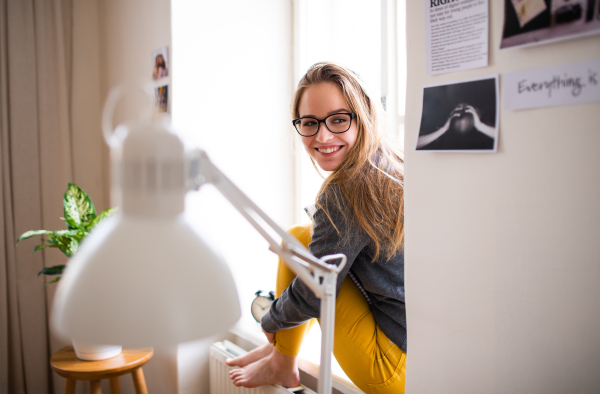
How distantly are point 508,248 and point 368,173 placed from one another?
0.45 metres

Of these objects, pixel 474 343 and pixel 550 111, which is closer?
pixel 550 111

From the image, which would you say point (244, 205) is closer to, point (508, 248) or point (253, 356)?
point (508, 248)

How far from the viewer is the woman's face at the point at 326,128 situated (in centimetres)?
119

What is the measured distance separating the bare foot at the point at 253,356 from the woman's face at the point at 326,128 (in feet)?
2.18

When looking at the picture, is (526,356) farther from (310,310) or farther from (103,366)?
(103,366)

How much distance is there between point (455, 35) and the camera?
0.72 m

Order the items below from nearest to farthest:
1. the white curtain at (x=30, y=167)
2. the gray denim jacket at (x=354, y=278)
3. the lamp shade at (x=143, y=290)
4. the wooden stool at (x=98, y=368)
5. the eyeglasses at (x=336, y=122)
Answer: the lamp shade at (x=143, y=290) < the gray denim jacket at (x=354, y=278) < the eyeglasses at (x=336, y=122) < the wooden stool at (x=98, y=368) < the white curtain at (x=30, y=167)

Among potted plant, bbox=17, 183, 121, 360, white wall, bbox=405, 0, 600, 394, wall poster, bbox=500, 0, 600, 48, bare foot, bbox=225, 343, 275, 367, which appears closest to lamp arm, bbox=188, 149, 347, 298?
white wall, bbox=405, 0, 600, 394

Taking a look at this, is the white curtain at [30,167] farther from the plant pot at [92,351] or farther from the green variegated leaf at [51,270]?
the plant pot at [92,351]

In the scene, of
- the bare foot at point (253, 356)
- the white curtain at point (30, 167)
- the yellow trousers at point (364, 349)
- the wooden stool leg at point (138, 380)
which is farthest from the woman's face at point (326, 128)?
the white curtain at point (30, 167)

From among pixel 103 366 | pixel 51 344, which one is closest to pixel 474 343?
pixel 103 366

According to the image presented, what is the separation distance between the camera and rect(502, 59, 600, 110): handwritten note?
1.92 ft

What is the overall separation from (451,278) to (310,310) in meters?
0.35

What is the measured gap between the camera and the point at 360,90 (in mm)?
1203
